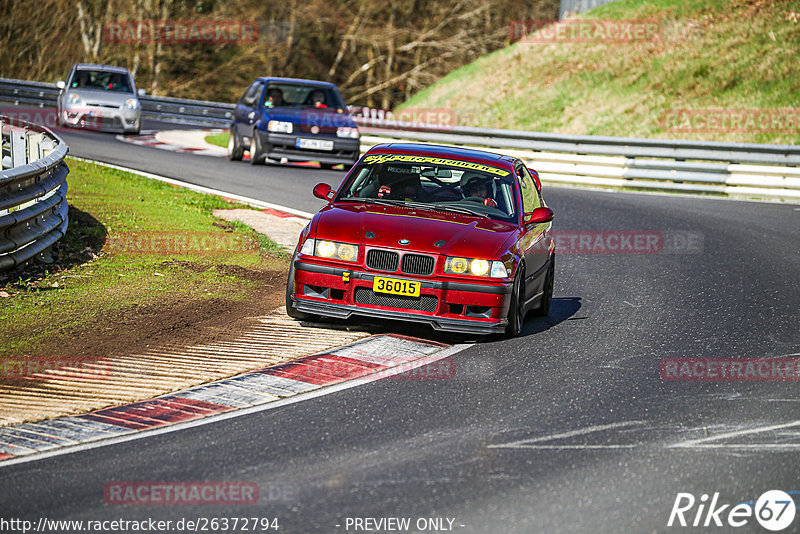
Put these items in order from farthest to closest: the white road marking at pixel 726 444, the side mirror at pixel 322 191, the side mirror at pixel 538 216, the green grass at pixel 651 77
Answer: the green grass at pixel 651 77 → the side mirror at pixel 322 191 → the side mirror at pixel 538 216 → the white road marking at pixel 726 444

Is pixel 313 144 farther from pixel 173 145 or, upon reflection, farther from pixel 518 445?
pixel 518 445

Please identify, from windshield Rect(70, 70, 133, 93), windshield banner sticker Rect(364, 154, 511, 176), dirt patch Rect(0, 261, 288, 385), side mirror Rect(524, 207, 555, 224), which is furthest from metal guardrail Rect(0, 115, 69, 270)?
windshield Rect(70, 70, 133, 93)

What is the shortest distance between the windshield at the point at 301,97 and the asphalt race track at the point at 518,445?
12.5 metres

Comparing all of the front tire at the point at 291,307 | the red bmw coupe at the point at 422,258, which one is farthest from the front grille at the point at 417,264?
the front tire at the point at 291,307

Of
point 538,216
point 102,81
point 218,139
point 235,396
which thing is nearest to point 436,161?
point 538,216

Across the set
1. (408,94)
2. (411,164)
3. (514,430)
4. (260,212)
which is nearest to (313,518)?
(514,430)

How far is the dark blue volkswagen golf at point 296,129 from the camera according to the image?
2067 centimetres

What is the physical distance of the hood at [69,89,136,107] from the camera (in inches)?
1038

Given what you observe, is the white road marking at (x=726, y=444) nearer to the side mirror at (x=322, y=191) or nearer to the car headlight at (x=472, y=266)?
the car headlight at (x=472, y=266)

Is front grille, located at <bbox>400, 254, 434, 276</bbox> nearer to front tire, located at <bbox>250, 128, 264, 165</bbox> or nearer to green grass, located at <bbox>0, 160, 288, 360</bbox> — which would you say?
green grass, located at <bbox>0, 160, 288, 360</bbox>

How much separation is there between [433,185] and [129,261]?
3.60 m

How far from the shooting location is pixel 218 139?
29.4 m

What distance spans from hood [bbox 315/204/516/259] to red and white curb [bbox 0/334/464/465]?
0.78 metres

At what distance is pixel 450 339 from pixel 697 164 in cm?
1482
